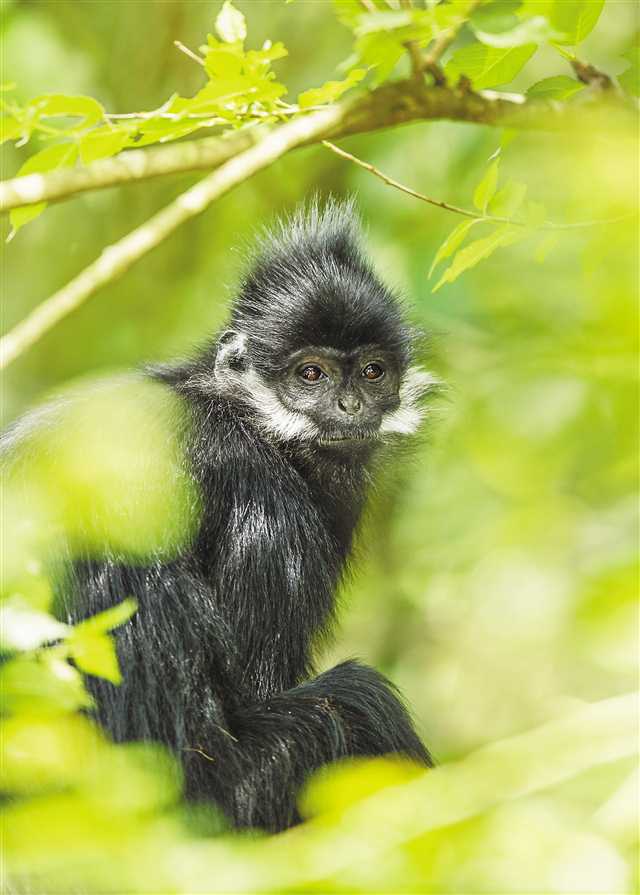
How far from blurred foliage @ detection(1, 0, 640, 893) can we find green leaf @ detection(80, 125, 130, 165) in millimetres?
375

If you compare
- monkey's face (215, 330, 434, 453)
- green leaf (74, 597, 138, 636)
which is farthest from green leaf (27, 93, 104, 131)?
monkey's face (215, 330, 434, 453)

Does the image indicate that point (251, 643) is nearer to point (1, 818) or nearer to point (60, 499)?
point (60, 499)

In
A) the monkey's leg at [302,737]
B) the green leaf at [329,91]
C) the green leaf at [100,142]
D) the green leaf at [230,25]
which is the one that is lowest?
the monkey's leg at [302,737]

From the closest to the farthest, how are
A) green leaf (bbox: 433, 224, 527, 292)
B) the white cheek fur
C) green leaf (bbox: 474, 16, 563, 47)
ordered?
green leaf (bbox: 474, 16, 563, 47), green leaf (bbox: 433, 224, 527, 292), the white cheek fur

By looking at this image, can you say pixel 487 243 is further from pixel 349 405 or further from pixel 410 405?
pixel 410 405

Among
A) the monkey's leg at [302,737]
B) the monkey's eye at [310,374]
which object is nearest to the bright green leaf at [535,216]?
the monkey's leg at [302,737]

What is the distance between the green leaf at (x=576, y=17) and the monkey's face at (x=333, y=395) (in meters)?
3.11

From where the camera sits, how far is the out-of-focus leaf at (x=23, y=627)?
207 cm

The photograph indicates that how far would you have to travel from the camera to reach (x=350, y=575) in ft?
20.0

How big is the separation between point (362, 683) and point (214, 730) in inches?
25.0

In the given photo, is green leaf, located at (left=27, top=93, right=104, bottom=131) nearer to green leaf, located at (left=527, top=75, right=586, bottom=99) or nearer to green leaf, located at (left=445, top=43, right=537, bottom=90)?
green leaf, located at (left=445, top=43, right=537, bottom=90)

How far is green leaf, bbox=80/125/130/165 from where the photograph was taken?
2.83 metres

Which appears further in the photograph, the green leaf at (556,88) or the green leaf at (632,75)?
the green leaf at (556,88)

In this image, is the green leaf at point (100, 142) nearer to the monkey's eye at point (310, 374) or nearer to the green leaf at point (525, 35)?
the green leaf at point (525, 35)
